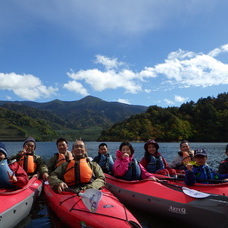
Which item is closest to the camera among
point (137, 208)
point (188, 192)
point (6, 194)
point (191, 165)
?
point (6, 194)

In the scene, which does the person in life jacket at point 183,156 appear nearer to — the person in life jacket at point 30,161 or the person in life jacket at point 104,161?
the person in life jacket at point 104,161

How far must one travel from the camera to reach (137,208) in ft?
23.3

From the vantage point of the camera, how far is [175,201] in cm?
584

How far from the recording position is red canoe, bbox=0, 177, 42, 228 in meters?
4.84

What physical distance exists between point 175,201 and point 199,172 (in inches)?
56.2

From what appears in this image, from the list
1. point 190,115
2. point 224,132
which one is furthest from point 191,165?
point 190,115

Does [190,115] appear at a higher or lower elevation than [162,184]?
higher

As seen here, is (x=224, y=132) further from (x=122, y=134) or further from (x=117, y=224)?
(x=117, y=224)

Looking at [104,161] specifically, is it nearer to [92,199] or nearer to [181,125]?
[92,199]

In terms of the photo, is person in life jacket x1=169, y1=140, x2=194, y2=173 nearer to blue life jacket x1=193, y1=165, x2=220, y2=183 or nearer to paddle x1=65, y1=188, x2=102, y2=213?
blue life jacket x1=193, y1=165, x2=220, y2=183

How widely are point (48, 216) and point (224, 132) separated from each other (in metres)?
106

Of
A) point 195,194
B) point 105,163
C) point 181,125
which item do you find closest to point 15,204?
point 195,194

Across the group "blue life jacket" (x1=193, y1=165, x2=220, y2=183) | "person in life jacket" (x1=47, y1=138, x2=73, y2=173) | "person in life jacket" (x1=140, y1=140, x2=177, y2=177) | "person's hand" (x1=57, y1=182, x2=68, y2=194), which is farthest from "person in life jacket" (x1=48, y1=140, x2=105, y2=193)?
"person in life jacket" (x1=140, y1=140, x2=177, y2=177)

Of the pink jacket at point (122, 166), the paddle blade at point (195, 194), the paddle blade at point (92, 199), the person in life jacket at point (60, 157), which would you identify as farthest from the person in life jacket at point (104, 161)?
the paddle blade at point (92, 199)
